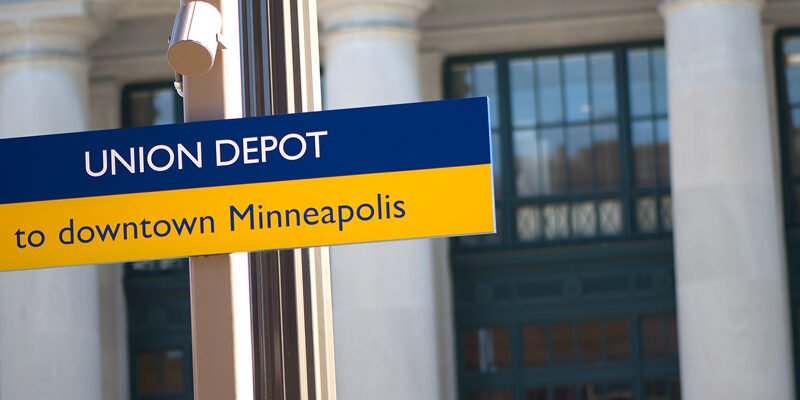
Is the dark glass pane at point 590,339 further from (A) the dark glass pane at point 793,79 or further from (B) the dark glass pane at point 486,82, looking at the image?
(A) the dark glass pane at point 793,79

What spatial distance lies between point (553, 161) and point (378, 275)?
13.9ft

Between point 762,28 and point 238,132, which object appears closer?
point 238,132

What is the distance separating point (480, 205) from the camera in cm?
551

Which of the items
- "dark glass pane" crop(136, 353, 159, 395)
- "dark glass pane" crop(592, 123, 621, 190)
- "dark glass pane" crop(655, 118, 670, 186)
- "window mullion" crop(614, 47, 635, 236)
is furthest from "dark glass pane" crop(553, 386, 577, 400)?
"dark glass pane" crop(136, 353, 159, 395)

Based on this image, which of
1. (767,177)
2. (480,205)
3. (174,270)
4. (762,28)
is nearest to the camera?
(480,205)

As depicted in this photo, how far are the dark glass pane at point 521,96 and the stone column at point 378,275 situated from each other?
8.90 feet

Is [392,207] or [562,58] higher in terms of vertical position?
[562,58]

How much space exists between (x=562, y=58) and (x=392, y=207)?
13713mm

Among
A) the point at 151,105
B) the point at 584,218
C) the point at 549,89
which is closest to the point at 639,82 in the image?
the point at 549,89

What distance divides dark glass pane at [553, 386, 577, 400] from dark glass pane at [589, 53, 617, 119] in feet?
14.5

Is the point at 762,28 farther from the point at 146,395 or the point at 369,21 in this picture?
the point at 146,395

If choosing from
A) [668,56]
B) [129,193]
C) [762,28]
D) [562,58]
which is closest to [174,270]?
[562,58]

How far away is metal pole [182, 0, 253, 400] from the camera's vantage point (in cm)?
551

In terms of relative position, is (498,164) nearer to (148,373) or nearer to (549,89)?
(549,89)
